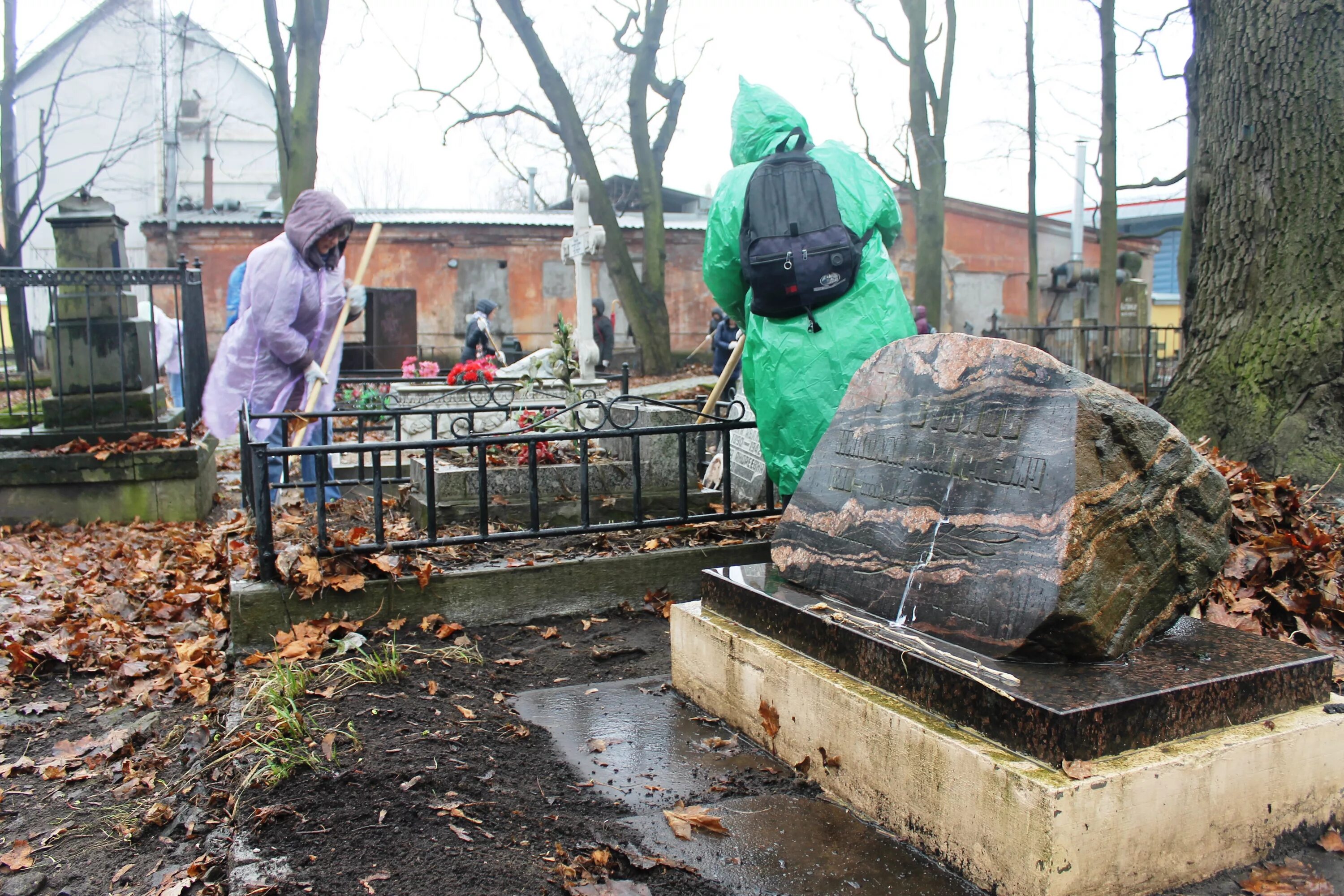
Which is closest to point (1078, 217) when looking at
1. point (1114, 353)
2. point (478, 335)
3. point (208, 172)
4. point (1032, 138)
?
point (1032, 138)

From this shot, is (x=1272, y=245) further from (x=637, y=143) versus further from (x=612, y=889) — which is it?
(x=637, y=143)

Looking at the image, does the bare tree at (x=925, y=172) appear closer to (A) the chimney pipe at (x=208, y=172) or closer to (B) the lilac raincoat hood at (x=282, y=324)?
(B) the lilac raincoat hood at (x=282, y=324)

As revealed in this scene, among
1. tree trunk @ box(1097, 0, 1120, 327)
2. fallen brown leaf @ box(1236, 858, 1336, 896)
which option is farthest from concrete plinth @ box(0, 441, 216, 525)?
tree trunk @ box(1097, 0, 1120, 327)

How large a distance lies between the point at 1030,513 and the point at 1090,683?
1.40 ft

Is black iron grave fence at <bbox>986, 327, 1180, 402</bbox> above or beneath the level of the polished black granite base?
above

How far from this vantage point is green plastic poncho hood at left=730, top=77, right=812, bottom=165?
4410mm

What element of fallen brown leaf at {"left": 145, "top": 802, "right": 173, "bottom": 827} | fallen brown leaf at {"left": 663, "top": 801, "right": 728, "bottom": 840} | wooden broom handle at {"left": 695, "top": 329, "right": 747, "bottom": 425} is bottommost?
fallen brown leaf at {"left": 145, "top": 802, "right": 173, "bottom": 827}

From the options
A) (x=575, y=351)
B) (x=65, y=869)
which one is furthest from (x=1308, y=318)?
(x=575, y=351)

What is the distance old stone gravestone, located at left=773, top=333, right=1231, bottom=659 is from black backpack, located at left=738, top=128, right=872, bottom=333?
1218mm

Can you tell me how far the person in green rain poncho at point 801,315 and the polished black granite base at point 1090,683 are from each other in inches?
60.5

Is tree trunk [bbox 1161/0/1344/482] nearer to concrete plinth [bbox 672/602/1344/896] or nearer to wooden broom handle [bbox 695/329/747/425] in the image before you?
wooden broom handle [bbox 695/329/747/425]

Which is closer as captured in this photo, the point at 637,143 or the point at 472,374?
the point at 472,374

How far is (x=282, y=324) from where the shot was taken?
621 centimetres

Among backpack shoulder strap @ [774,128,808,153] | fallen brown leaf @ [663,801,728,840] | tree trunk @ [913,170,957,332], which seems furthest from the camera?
tree trunk @ [913,170,957,332]
